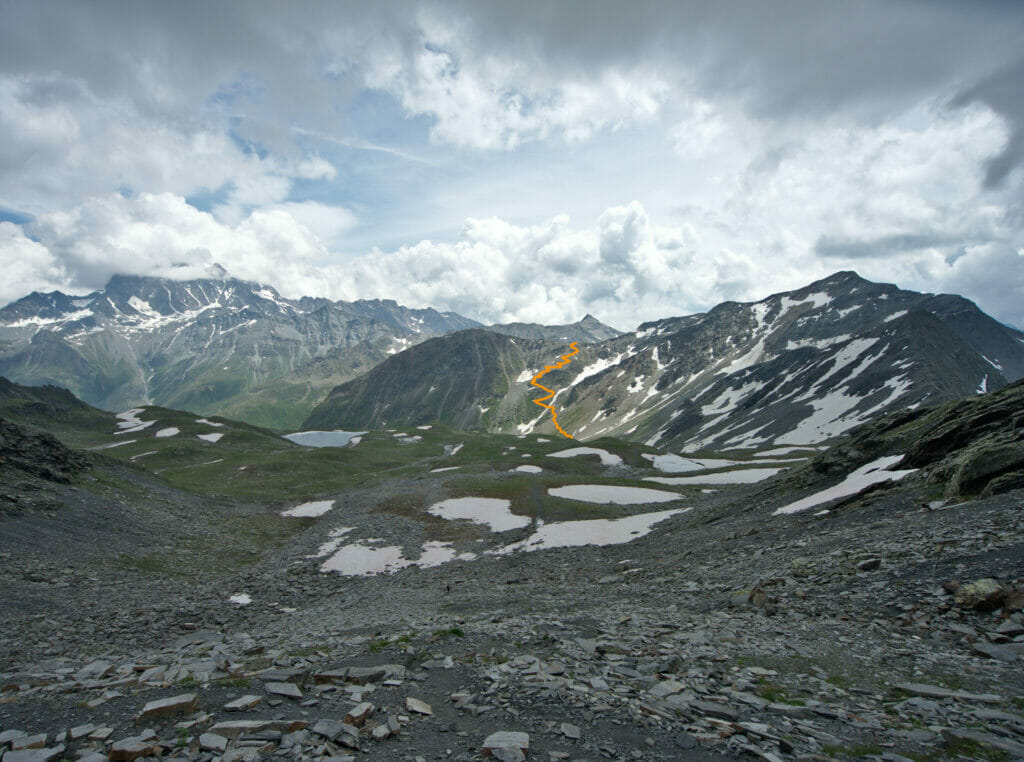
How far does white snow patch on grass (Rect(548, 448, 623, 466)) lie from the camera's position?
9528 cm

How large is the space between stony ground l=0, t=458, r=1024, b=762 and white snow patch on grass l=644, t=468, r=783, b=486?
1800 inches

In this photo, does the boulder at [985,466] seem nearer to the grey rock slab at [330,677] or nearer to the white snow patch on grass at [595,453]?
the grey rock slab at [330,677]

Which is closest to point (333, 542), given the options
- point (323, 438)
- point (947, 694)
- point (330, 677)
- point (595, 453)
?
point (330, 677)

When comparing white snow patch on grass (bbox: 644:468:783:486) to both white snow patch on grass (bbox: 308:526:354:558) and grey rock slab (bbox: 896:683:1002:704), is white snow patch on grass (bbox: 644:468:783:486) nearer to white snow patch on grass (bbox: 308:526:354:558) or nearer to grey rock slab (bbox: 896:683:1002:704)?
white snow patch on grass (bbox: 308:526:354:558)

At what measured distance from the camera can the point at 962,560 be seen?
14.9m

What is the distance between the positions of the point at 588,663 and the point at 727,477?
66.1 meters

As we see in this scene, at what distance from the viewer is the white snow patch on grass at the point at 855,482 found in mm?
29422

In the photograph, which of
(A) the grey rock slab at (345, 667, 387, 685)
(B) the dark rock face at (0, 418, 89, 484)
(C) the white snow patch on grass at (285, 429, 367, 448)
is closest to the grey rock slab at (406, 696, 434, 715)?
(A) the grey rock slab at (345, 667, 387, 685)

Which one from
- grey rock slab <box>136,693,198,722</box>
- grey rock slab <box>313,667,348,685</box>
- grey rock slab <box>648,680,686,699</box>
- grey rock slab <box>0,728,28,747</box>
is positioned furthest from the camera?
grey rock slab <box>313,667,348,685</box>

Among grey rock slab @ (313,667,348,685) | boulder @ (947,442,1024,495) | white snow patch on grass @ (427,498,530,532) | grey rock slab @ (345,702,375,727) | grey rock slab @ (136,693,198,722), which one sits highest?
boulder @ (947,442,1024,495)

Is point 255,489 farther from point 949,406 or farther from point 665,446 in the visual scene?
point 665,446

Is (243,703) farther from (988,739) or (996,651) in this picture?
(996,651)

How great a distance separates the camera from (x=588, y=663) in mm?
12062

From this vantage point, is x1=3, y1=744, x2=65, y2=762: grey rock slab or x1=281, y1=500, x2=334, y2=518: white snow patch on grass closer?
x1=3, y1=744, x2=65, y2=762: grey rock slab
